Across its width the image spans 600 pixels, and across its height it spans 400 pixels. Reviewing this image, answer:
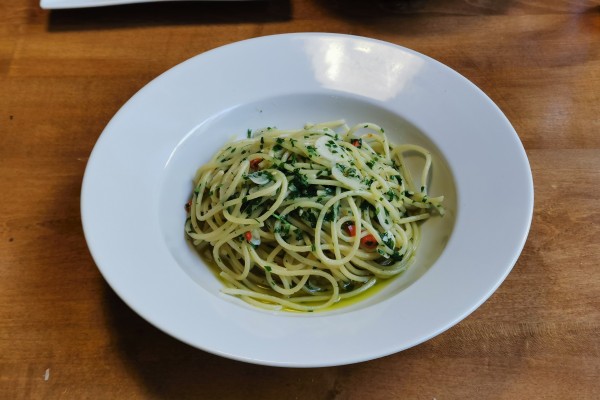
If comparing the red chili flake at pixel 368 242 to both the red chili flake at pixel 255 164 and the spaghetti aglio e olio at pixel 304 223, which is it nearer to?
the spaghetti aglio e olio at pixel 304 223

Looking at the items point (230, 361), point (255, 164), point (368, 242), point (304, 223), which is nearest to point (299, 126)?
point (255, 164)

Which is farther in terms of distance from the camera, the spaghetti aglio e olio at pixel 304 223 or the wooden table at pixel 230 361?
the spaghetti aglio e olio at pixel 304 223

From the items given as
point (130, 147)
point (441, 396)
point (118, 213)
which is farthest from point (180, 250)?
point (441, 396)

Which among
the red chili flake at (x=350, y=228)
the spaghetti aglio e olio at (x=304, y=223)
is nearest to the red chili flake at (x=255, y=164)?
the spaghetti aglio e olio at (x=304, y=223)

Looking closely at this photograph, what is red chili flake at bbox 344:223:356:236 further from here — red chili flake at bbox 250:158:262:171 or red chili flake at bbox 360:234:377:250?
red chili flake at bbox 250:158:262:171

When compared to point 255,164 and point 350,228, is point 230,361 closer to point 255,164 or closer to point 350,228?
point 350,228

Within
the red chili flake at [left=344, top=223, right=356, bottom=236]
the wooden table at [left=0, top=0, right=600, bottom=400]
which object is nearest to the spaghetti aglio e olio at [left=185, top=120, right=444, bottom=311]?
the red chili flake at [left=344, top=223, right=356, bottom=236]
